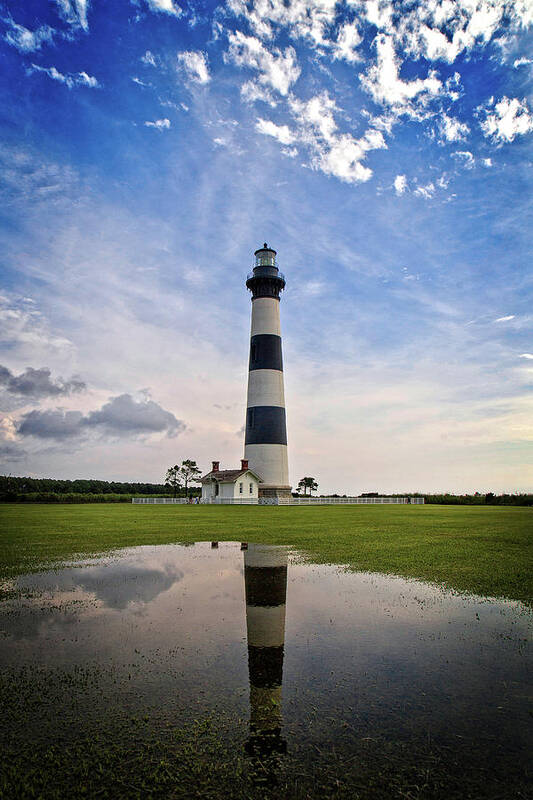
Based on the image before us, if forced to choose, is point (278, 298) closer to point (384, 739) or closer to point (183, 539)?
point (183, 539)

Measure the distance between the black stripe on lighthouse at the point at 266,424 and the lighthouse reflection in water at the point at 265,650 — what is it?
1386 inches

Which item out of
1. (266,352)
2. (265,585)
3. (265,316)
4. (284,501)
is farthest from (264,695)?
(265,316)

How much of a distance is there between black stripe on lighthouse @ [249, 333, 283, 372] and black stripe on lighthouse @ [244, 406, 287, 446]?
4.38m

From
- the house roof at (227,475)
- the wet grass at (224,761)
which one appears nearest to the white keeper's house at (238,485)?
the house roof at (227,475)

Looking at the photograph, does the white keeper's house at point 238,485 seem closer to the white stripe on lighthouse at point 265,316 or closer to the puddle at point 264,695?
the white stripe on lighthouse at point 265,316

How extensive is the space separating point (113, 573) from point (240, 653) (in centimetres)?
693

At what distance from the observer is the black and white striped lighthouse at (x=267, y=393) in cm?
4922

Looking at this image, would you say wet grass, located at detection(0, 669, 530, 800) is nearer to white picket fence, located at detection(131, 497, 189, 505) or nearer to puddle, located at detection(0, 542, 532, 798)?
puddle, located at detection(0, 542, 532, 798)

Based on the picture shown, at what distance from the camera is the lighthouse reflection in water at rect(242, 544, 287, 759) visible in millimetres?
4691

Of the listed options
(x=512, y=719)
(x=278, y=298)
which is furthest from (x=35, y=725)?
(x=278, y=298)

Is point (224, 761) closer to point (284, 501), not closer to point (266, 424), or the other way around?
point (266, 424)

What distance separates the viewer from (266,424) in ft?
161

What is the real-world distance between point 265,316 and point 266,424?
11346 millimetres

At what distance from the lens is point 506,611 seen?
29.6 ft
